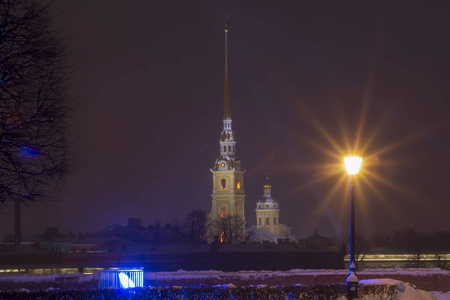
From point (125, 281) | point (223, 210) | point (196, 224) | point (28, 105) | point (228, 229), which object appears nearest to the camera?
point (28, 105)

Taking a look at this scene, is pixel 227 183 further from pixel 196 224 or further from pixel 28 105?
pixel 28 105

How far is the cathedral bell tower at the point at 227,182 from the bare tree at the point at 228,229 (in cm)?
733

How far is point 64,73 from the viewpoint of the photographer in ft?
71.2

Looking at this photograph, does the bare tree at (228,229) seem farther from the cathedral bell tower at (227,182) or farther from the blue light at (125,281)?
the blue light at (125,281)

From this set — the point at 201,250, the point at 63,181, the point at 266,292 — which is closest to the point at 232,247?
the point at 201,250

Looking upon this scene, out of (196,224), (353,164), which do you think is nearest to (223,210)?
(196,224)

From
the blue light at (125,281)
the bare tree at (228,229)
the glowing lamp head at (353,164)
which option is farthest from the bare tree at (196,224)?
the glowing lamp head at (353,164)

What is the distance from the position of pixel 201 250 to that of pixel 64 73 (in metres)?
88.7

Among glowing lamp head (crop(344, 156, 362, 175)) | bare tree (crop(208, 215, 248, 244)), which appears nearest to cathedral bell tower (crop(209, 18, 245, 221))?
bare tree (crop(208, 215, 248, 244))

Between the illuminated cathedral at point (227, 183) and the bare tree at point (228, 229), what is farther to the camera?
the illuminated cathedral at point (227, 183)

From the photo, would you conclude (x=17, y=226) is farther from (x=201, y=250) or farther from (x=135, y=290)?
(x=135, y=290)

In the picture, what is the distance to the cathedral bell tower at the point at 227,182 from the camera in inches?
7653

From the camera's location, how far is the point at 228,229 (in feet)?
555

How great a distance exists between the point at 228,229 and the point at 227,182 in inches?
1119
